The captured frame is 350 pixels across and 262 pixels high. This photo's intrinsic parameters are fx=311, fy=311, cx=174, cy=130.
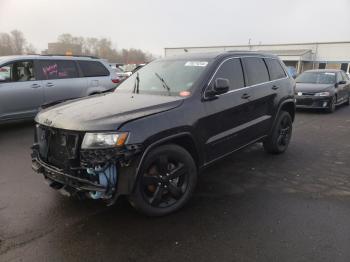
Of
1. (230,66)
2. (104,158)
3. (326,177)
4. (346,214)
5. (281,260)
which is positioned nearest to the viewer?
(281,260)

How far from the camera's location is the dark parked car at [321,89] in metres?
11.2

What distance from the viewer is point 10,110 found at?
7281 millimetres

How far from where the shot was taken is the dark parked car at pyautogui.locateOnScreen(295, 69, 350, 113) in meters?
11.2

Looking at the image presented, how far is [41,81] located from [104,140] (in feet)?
18.6

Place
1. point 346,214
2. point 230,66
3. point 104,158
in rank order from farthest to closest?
point 230,66 → point 346,214 → point 104,158

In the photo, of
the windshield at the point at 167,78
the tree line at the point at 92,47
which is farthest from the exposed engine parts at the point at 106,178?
the tree line at the point at 92,47

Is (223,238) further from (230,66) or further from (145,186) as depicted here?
(230,66)

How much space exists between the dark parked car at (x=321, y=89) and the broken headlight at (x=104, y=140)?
32.4 feet

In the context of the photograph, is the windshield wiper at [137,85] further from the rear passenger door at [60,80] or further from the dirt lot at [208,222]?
the rear passenger door at [60,80]

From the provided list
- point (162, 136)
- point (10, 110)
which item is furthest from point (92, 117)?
point (10, 110)

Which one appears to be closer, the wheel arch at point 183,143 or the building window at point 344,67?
the wheel arch at point 183,143

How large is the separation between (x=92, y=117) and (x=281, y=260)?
7.29 feet

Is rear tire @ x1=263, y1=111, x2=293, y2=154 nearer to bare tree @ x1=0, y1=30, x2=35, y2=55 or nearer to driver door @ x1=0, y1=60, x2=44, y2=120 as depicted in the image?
driver door @ x1=0, y1=60, x2=44, y2=120

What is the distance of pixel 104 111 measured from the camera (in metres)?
3.33
